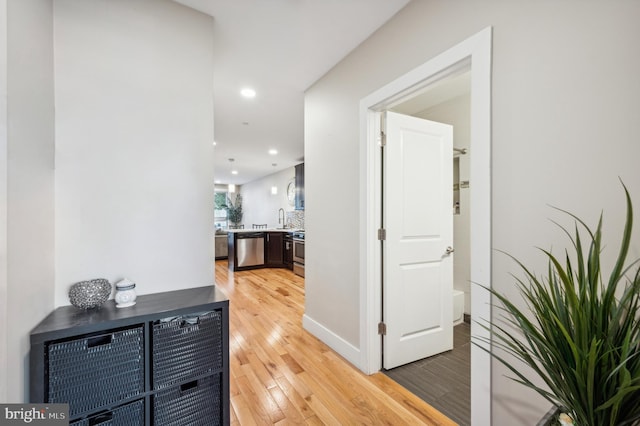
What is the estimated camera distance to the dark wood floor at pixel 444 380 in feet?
5.54

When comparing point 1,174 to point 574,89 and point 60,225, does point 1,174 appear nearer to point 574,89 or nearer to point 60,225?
point 60,225

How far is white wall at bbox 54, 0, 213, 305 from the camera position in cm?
136

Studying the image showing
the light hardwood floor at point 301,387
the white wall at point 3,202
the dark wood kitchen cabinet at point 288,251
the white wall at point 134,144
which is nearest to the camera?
the white wall at point 3,202

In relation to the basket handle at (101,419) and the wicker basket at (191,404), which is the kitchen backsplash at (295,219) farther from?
the basket handle at (101,419)

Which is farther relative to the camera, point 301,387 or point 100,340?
point 301,387

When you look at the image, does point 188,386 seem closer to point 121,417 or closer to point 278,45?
Result: point 121,417

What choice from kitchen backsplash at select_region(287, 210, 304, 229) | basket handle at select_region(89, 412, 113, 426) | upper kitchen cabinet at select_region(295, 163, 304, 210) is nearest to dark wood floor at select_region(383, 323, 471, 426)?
basket handle at select_region(89, 412, 113, 426)

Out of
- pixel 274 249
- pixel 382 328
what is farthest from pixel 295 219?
pixel 382 328

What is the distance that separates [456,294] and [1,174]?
131 inches

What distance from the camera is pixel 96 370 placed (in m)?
1.13

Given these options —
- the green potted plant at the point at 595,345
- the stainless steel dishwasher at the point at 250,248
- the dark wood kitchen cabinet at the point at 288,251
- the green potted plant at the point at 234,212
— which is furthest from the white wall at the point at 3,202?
the green potted plant at the point at 234,212

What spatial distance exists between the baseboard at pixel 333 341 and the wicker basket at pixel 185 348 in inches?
45.8

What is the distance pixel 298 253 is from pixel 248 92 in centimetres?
323
